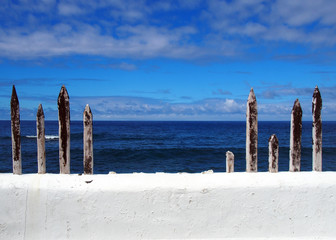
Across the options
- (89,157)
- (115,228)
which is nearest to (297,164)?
(115,228)

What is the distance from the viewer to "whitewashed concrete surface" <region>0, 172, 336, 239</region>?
2906 mm

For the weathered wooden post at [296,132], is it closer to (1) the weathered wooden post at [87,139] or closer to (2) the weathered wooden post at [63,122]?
(1) the weathered wooden post at [87,139]

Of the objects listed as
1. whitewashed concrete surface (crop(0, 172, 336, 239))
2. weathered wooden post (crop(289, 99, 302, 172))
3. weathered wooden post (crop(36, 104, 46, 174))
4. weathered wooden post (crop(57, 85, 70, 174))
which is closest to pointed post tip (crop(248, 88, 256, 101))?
weathered wooden post (crop(289, 99, 302, 172))

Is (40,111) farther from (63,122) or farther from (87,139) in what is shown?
(87,139)

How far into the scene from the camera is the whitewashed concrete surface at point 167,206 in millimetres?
2906

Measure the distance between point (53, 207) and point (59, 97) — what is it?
1.19 m

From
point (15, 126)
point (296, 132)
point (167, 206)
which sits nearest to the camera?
point (167, 206)

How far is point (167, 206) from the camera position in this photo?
2.94m

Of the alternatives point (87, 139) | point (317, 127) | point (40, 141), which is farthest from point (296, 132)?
point (40, 141)

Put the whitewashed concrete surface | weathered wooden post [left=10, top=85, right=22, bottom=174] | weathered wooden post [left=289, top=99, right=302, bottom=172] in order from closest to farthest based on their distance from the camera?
the whitewashed concrete surface → weathered wooden post [left=10, top=85, right=22, bottom=174] → weathered wooden post [left=289, top=99, right=302, bottom=172]

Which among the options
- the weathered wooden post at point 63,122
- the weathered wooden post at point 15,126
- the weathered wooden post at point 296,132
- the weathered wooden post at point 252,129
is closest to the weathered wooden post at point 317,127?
the weathered wooden post at point 296,132

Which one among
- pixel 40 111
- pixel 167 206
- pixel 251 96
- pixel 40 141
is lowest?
pixel 167 206

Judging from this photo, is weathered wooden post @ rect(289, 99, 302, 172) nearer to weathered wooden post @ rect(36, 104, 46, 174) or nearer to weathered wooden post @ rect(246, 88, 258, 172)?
weathered wooden post @ rect(246, 88, 258, 172)

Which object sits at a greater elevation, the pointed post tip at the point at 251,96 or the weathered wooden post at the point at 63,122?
the pointed post tip at the point at 251,96
